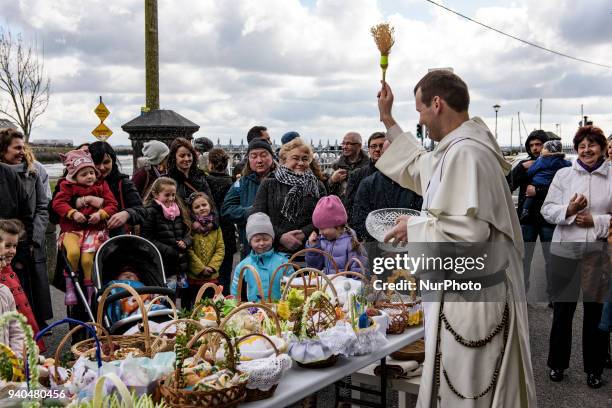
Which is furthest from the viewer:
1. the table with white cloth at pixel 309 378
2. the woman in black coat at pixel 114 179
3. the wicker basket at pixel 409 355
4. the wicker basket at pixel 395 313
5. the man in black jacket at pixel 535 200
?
the man in black jacket at pixel 535 200

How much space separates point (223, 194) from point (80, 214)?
6.59 feet

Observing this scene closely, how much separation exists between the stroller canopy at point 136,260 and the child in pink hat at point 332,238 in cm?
112

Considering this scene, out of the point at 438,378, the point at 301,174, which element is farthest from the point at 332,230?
the point at 438,378

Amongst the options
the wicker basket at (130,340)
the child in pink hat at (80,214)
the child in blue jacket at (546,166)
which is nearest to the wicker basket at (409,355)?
the wicker basket at (130,340)

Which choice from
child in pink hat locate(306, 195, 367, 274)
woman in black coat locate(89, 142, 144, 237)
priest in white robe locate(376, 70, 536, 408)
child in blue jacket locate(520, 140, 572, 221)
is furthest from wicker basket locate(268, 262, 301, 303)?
child in blue jacket locate(520, 140, 572, 221)

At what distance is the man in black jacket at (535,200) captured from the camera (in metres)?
6.68

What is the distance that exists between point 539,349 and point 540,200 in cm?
180

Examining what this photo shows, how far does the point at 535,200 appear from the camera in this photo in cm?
673

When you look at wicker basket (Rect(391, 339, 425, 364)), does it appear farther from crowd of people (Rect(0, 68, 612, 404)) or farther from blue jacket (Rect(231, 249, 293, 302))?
blue jacket (Rect(231, 249, 293, 302))

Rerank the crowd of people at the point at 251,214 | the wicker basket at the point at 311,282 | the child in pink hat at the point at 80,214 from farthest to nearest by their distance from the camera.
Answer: the child in pink hat at the point at 80,214 → the crowd of people at the point at 251,214 → the wicker basket at the point at 311,282

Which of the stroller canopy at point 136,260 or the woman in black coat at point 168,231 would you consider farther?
the woman in black coat at point 168,231

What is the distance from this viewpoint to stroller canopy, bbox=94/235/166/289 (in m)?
4.51

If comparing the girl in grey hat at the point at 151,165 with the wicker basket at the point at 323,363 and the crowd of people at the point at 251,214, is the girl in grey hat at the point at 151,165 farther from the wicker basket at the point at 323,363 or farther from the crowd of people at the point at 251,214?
the wicker basket at the point at 323,363

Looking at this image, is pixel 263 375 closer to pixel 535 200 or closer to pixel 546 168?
pixel 535 200
